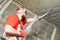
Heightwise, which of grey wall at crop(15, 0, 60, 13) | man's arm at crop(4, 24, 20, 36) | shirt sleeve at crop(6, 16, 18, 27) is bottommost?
man's arm at crop(4, 24, 20, 36)

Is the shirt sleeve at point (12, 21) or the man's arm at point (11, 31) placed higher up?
the shirt sleeve at point (12, 21)

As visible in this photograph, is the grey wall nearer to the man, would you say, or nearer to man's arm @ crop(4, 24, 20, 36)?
the man

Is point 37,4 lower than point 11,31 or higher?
higher

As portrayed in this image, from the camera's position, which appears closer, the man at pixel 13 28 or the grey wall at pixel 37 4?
the man at pixel 13 28

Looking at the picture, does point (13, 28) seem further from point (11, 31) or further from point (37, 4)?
point (37, 4)

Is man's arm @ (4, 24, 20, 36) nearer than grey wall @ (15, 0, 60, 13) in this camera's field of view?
Yes

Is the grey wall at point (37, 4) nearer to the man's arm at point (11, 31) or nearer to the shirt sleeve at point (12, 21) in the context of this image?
the shirt sleeve at point (12, 21)

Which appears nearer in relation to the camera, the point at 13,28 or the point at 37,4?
the point at 13,28

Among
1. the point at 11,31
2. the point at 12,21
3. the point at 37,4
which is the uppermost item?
the point at 37,4

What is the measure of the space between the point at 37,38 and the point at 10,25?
5.19ft

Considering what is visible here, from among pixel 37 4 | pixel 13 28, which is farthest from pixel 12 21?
pixel 37 4

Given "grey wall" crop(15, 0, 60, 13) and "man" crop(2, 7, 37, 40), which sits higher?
"grey wall" crop(15, 0, 60, 13)

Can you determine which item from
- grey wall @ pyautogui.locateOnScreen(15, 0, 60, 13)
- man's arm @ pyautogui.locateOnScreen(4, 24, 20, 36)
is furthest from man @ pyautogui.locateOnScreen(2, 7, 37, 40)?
grey wall @ pyautogui.locateOnScreen(15, 0, 60, 13)

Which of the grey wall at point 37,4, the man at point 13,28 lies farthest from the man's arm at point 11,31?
the grey wall at point 37,4
